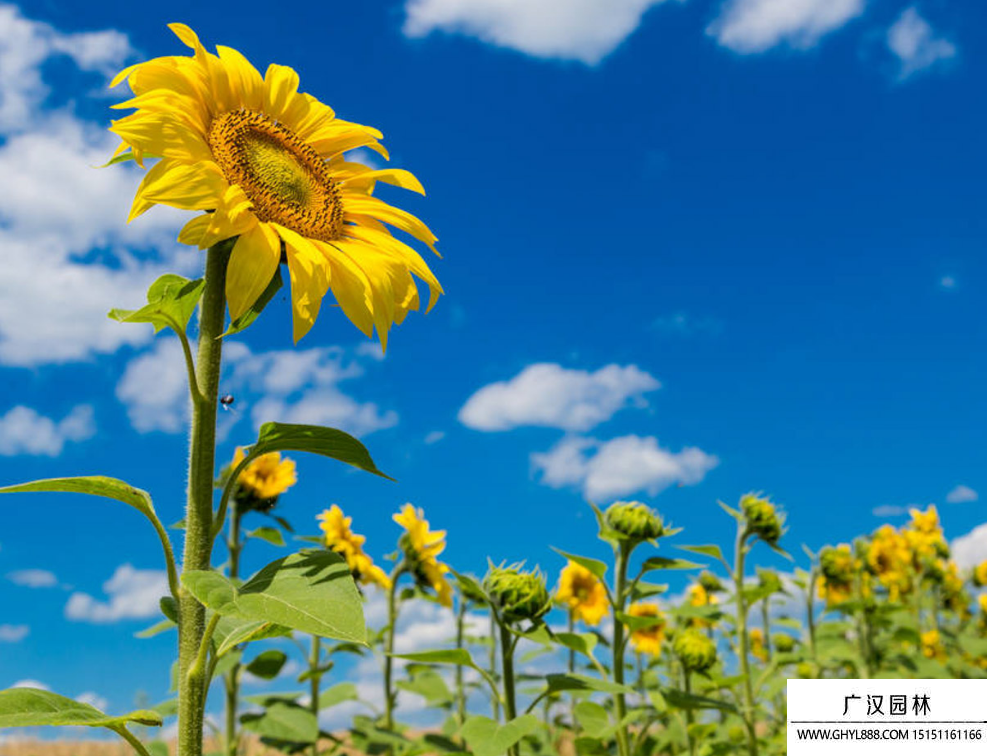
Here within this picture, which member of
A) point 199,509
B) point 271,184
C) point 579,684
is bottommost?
point 579,684

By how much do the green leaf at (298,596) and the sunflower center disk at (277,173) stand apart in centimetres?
62

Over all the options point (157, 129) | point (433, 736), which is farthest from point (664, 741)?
point (157, 129)

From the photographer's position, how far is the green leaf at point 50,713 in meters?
1.34

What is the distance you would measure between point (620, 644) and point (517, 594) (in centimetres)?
51

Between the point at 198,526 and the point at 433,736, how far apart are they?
210 centimetres

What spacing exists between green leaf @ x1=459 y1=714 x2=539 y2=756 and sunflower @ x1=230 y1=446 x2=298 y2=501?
4.43 feet

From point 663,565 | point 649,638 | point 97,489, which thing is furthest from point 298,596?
point 649,638

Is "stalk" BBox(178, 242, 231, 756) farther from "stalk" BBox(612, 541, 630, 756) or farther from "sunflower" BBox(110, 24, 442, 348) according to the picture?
"stalk" BBox(612, 541, 630, 756)

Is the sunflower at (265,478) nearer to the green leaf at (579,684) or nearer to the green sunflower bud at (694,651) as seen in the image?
the green leaf at (579,684)

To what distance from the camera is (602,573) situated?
262cm

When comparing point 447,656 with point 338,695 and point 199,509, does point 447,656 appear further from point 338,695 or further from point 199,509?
point 338,695

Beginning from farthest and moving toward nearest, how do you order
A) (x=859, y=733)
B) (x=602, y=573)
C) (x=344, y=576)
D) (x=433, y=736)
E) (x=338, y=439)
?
(x=433, y=736) → (x=602, y=573) → (x=859, y=733) → (x=338, y=439) → (x=344, y=576)

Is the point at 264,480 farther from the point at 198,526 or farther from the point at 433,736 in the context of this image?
the point at 198,526

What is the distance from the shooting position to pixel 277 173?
1.73 metres
